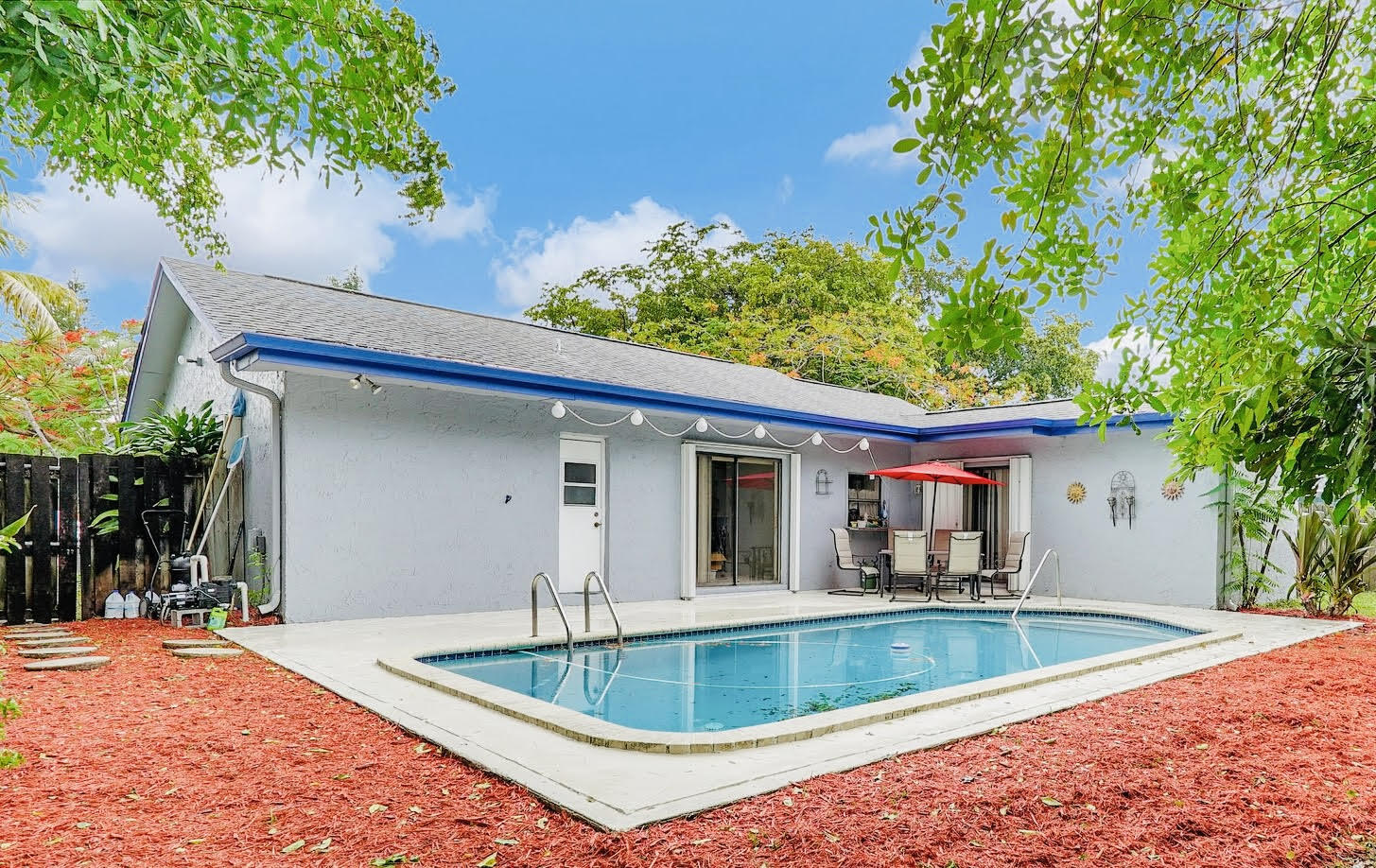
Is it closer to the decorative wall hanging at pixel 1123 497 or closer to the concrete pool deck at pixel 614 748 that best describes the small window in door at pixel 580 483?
the concrete pool deck at pixel 614 748

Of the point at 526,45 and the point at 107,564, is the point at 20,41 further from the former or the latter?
the point at 526,45

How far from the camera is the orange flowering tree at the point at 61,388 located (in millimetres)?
15984

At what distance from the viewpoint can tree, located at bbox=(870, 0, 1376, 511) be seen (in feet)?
7.56

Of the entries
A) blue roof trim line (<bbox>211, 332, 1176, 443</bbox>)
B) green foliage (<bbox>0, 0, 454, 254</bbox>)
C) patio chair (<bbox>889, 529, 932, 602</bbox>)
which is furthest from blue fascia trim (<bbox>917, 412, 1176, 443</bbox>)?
green foliage (<bbox>0, 0, 454, 254</bbox>)

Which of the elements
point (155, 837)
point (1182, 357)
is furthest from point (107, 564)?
point (1182, 357)

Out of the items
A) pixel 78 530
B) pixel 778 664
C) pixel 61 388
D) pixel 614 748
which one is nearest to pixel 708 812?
pixel 614 748

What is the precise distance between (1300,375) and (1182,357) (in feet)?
2.28

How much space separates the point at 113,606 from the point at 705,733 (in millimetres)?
7023

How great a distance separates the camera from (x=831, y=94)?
26844 mm

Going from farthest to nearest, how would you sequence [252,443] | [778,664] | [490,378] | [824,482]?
[824,482] < [252,443] < [490,378] < [778,664]

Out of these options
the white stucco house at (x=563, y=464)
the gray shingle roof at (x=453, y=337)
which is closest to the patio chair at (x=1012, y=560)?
the white stucco house at (x=563, y=464)

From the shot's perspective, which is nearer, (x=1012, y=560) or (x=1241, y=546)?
(x=1241, y=546)

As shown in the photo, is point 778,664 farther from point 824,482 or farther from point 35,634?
point 35,634

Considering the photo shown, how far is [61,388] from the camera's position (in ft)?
58.1
